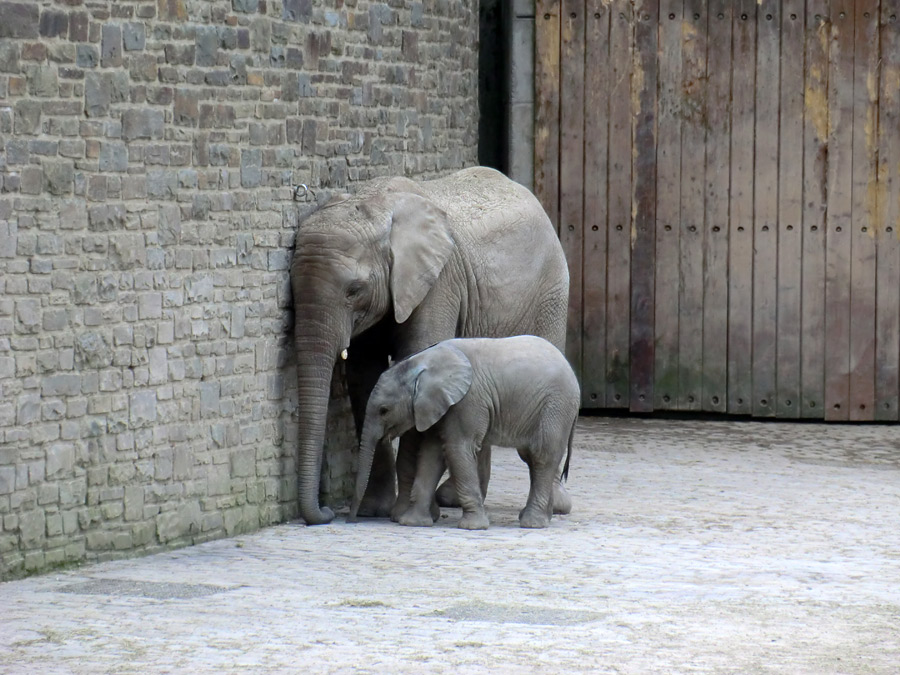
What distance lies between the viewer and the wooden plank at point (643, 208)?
529 inches

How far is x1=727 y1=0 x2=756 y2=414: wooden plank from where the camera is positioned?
1333cm

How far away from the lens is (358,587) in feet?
25.0

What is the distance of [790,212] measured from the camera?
13.4m

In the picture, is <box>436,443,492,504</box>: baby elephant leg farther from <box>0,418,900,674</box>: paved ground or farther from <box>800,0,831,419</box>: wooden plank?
<box>800,0,831,419</box>: wooden plank

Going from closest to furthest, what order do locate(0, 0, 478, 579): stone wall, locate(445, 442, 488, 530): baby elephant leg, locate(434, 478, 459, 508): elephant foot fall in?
locate(0, 0, 478, 579): stone wall < locate(445, 442, 488, 530): baby elephant leg < locate(434, 478, 459, 508): elephant foot

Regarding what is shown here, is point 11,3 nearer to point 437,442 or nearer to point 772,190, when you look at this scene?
point 437,442

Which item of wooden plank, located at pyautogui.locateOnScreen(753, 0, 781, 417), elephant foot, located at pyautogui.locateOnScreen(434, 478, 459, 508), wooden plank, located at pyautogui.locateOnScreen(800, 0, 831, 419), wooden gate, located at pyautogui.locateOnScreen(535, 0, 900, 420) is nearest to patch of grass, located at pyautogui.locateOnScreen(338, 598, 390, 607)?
elephant foot, located at pyautogui.locateOnScreen(434, 478, 459, 508)

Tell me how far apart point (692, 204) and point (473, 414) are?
193 inches

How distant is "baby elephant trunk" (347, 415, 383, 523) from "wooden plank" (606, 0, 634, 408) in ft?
15.4

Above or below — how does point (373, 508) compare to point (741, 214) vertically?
below

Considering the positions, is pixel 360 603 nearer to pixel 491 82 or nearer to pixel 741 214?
pixel 741 214

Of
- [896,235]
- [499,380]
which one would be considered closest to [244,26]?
[499,380]

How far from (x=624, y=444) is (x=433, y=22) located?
132 inches

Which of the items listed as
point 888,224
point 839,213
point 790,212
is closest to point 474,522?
point 790,212
